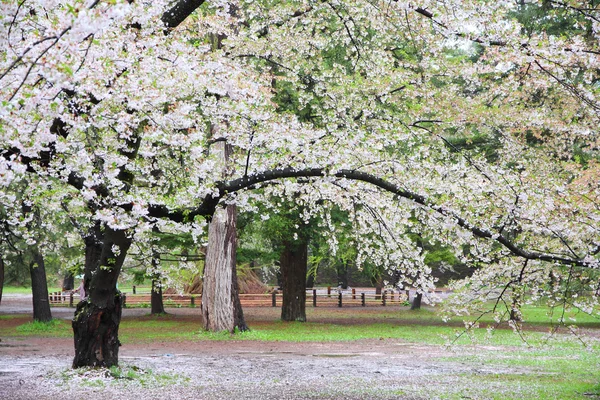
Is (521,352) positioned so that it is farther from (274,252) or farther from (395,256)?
(274,252)

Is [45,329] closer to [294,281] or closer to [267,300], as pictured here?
[294,281]

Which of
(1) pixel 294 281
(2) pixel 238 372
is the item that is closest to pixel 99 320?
(2) pixel 238 372

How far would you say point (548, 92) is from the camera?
51.1ft

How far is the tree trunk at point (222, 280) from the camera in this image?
56.0ft

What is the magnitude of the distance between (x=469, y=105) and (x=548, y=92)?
195 centimetres

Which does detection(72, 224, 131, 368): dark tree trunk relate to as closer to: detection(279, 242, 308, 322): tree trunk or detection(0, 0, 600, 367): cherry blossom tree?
detection(0, 0, 600, 367): cherry blossom tree

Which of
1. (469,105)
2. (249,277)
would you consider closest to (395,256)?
(469,105)

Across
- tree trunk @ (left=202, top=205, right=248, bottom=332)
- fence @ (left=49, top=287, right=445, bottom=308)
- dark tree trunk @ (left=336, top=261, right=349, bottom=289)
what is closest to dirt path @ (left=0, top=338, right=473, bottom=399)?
tree trunk @ (left=202, top=205, right=248, bottom=332)

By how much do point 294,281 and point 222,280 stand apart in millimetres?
5046

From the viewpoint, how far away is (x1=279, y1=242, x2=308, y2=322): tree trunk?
21.6 m

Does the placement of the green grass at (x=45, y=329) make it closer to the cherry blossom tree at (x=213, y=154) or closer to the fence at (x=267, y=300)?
the cherry blossom tree at (x=213, y=154)

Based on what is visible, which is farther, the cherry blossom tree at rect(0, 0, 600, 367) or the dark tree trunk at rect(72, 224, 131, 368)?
the dark tree trunk at rect(72, 224, 131, 368)

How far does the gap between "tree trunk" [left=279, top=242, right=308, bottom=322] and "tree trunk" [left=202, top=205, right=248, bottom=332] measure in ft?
14.0

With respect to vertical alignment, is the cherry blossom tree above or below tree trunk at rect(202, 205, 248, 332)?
above
